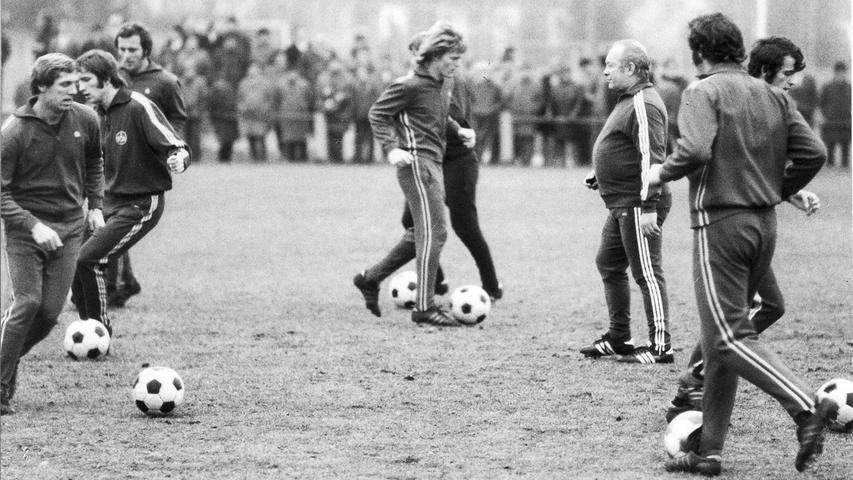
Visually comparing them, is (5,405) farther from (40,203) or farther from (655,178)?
(655,178)

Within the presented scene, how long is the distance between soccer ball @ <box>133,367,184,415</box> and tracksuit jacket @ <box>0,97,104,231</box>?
3.25ft

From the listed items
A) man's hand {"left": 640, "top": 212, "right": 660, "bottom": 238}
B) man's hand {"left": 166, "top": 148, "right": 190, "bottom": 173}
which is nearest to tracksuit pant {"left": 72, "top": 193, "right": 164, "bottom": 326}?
man's hand {"left": 166, "top": 148, "right": 190, "bottom": 173}

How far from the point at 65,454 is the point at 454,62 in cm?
453

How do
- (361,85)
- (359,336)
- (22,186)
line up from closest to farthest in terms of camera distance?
(22,186)
(359,336)
(361,85)

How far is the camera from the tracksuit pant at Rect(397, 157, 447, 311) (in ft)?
32.4

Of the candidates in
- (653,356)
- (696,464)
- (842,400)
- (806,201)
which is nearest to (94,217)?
(653,356)

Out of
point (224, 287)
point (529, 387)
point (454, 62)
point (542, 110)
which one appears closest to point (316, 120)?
point (542, 110)

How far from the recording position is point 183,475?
236 inches

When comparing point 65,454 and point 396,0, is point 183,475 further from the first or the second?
point 396,0

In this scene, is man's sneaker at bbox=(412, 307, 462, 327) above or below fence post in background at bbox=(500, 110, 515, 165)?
above

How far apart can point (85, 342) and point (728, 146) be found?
4697mm

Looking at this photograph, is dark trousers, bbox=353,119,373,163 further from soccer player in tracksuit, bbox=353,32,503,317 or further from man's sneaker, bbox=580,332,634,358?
man's sneaker, bbox=580,332,634,358

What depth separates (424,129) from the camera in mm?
9945

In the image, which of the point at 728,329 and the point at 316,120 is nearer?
the point at 728,329
